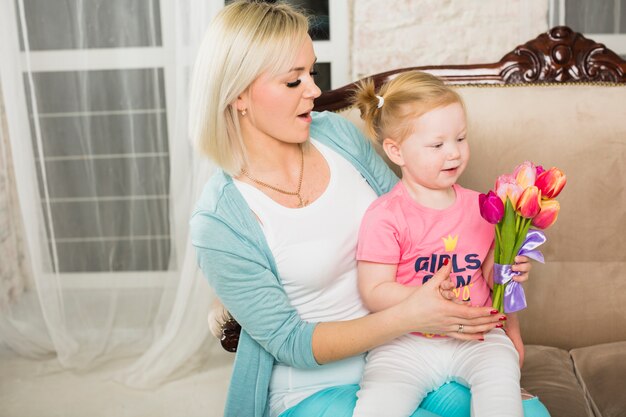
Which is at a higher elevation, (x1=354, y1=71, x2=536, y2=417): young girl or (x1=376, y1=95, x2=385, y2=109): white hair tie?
(x1=376, y1=95, x2=385, y2=109): white hair tie

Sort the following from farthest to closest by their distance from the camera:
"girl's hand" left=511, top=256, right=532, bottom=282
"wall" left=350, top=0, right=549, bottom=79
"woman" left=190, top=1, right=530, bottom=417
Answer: "wall" left=350, top=0, right=549, bottom=79
"woman" left=190, top=1, right=530, bottom=417
"girl's hand" left=511, top=256, right=532, bottom=282

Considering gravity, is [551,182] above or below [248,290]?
above

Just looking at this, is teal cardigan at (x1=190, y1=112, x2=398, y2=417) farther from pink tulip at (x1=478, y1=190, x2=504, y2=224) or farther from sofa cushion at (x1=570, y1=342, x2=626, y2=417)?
sofa cushion at (x1=570, y1=342, x2=626, y2=417)

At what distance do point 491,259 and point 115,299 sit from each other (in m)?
1.85

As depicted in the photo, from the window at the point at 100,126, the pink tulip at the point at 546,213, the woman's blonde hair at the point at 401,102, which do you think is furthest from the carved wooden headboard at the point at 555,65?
the window at the point at 100,126

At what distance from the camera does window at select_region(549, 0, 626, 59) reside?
2793mm

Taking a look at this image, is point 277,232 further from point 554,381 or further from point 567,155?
point 567,155

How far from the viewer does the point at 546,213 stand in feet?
4.79

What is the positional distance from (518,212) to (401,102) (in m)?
0.40

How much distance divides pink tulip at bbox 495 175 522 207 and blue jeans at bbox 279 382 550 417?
1.48ft

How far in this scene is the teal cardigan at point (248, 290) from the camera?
164 centimetres

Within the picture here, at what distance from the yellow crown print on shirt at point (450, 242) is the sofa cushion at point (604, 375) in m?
0.64

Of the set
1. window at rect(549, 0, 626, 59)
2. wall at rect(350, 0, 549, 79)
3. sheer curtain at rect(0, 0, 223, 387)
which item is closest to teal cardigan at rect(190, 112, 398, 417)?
sheer curtain at rect(0, 0, 223, 387)

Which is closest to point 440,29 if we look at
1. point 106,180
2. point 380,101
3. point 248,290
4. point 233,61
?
point 380,101
